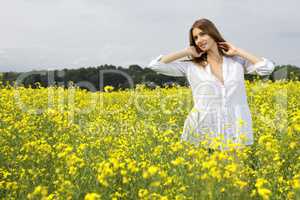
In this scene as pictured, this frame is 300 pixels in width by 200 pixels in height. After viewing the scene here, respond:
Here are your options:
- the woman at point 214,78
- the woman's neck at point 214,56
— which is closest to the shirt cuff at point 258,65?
the woman at point 214,78

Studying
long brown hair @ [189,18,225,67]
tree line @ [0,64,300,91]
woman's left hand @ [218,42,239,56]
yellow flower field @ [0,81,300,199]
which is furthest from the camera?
tree line @ [0,64,300,91]

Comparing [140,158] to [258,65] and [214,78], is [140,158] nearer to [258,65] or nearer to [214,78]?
[214,78]

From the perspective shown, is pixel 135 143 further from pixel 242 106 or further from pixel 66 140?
pixel 242 106

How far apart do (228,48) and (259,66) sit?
33cm

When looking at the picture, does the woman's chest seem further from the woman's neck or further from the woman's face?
the woman's face

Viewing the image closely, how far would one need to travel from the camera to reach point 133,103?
1027 cm

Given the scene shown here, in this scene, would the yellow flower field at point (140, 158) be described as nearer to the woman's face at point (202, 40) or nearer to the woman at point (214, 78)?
the woman at point (214, 78)

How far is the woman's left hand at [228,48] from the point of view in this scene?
4094mm

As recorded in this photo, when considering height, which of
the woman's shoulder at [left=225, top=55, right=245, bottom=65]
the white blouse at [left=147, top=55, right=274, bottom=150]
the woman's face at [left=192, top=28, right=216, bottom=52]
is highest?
the woman's face at [left=192, top=28, right=216, bottom=52]

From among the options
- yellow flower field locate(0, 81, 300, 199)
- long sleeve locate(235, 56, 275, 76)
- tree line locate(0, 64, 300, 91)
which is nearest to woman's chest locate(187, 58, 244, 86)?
long sleeve locate(235, 56, 275, 76)

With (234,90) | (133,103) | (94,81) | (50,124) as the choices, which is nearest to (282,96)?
(133,103)

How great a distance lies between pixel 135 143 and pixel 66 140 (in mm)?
972

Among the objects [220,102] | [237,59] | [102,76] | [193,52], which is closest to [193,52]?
[193,52]

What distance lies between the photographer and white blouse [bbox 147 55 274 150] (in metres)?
4.01
